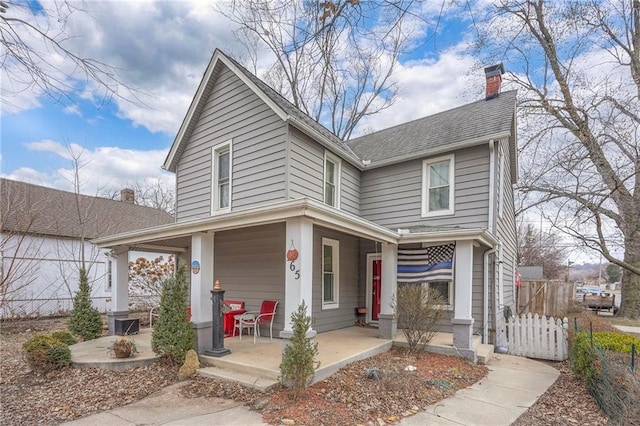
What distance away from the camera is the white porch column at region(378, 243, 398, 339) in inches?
324

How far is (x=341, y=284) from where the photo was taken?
9828mm

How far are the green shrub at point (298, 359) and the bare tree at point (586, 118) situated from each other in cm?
784

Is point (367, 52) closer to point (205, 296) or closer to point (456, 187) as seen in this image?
point (205, 296)

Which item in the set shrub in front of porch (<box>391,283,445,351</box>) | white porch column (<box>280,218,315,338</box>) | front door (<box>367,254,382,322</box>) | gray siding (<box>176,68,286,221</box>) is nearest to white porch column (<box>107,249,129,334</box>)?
gray siding (<box>176,68,286,221</box>)

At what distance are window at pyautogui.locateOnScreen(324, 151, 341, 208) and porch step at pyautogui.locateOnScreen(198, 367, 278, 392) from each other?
4963mm

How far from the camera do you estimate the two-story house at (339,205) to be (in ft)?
25.2

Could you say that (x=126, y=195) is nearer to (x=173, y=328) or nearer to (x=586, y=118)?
(x=173, y=328)

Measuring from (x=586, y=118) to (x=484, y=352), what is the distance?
24.4ft

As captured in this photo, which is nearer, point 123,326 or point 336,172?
point 123,326

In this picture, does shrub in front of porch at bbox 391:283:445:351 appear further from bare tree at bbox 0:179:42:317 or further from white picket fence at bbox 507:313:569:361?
bare tree at bbox 0:179:42:317

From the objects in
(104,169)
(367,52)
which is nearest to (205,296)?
(367,52)

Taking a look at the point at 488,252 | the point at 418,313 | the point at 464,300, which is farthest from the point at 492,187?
the point at 418,313

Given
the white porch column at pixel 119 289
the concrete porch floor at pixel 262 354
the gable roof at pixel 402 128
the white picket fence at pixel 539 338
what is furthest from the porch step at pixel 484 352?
the white porch column at pixel 119 289

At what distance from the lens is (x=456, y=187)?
9.22 meters
